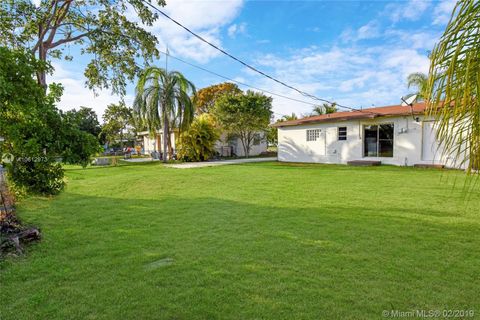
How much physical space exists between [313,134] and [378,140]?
4.04m

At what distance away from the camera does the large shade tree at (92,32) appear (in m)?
5.91

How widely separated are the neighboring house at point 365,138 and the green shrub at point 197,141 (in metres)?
5.53

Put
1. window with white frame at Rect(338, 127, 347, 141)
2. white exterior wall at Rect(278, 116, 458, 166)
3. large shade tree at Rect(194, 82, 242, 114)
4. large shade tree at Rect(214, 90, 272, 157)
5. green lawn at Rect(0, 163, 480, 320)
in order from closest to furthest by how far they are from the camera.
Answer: green lawn at Rect(0, 163, 480, 320), white exterior wall at Rect(278, 116, 458, 166), window with white frame at Rect(338, 127, 347, 141), large shade tree at Rect(214, 90, 272, 157), large shade tree at Rect(194, 82, 242, 114)

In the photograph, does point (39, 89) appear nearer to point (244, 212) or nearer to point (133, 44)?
point (133, 44)

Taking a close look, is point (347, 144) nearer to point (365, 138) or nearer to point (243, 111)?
point (365, 138)

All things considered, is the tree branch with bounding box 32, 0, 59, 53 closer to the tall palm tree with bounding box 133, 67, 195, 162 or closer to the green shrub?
the tall palm tree with bounding box 133, 67, 195, 162

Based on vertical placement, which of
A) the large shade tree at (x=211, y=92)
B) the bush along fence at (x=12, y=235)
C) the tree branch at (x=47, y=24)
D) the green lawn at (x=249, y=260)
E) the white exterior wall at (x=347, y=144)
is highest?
the large shade tree at (x=211, y=92)

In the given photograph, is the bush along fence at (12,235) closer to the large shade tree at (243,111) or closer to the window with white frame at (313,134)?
the window with white frame at (313,134)

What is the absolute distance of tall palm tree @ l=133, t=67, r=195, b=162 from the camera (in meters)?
19.5

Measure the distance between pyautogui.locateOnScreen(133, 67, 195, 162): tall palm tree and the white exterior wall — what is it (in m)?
7.35

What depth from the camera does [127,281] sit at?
3.04 meters

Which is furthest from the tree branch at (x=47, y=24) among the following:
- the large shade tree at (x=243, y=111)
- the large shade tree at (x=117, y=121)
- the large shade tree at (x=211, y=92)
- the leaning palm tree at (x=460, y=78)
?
the large shade tree at (x=117, y=121)

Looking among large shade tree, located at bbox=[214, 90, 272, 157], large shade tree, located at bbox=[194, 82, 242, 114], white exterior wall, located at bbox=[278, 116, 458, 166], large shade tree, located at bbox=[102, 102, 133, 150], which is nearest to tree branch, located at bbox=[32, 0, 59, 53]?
white exterior wall, located at bbox=[278, 116, 458, 166]

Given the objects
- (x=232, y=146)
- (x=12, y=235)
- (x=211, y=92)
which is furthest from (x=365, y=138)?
(x=211, y=92)
